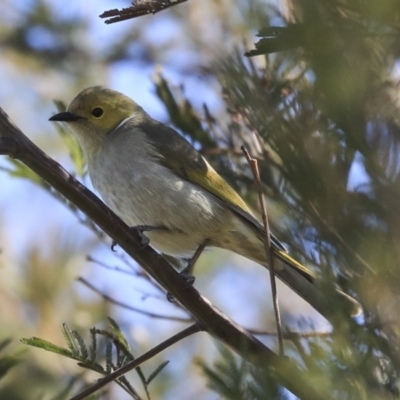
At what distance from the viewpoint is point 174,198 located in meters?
3.78

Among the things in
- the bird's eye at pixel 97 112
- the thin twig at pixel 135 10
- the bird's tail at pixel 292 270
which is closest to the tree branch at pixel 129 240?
the thin twig at pixel 135 10

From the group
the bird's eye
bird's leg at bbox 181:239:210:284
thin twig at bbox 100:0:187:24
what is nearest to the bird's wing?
bird's leg at bbox 181:239:210:284

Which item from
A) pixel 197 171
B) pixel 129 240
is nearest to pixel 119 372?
pixel 129 240

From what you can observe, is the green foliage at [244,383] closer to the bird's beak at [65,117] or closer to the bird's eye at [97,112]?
the bird's beak at [65,117]

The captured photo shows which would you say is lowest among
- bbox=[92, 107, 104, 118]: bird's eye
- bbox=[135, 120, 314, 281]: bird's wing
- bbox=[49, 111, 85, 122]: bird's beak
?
bbox=[135, 120, 314, 281]: bird's wing

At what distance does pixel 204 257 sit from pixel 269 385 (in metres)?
4.61

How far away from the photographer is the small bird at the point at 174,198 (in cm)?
371

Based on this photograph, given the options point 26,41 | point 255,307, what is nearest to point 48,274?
point 255,307

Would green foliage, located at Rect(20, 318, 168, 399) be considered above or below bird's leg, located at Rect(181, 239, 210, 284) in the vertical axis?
below

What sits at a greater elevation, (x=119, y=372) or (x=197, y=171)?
(x=197, y=171)

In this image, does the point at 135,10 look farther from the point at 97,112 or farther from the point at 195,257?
the point at 97,112

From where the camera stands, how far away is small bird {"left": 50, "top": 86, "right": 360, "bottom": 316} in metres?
3.71

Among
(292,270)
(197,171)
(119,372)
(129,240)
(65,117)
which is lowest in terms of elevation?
(119,372)

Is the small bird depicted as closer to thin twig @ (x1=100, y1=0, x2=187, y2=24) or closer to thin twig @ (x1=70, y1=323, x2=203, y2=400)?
thin twig @ (x1=70, y1=323, x2=203, y2=400)
